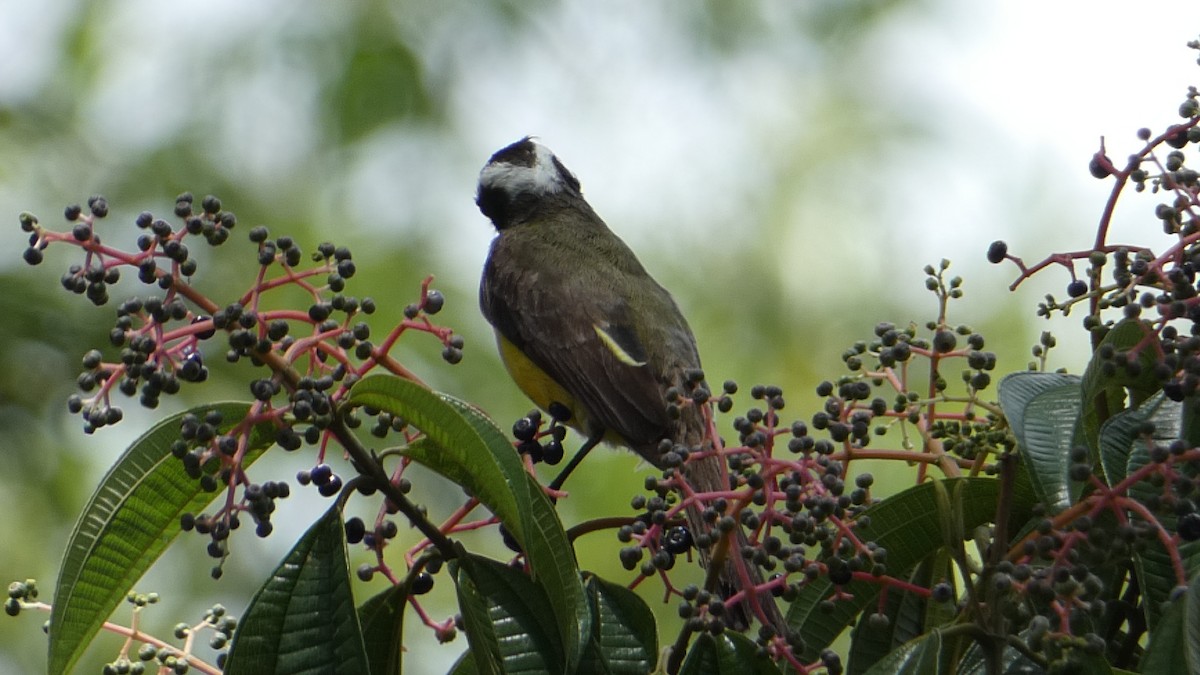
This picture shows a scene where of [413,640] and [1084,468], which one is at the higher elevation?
[413,640]

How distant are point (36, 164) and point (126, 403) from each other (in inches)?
84.8

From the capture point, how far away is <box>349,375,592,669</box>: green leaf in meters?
1.43

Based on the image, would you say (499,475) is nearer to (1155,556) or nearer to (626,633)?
(626,633)

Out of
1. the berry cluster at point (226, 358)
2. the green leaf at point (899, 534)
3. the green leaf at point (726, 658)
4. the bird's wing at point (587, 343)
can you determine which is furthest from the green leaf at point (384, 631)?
the bird's wing at point (587, 343)

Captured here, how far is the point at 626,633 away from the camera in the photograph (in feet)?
5.41

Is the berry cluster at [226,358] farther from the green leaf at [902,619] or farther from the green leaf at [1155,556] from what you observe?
the green leaf at [1155,556]

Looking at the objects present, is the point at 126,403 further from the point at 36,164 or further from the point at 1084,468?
the point at 1084,468

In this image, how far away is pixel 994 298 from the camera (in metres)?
6.46

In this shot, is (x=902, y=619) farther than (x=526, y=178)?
No

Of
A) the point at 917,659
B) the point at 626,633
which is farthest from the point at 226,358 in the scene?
the point at 917,659

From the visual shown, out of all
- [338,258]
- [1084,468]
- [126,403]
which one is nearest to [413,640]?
[126,403]

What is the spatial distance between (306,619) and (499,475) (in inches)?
10.9

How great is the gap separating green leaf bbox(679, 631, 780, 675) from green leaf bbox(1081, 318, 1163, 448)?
17.0 inches

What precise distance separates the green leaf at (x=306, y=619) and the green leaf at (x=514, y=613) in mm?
142
